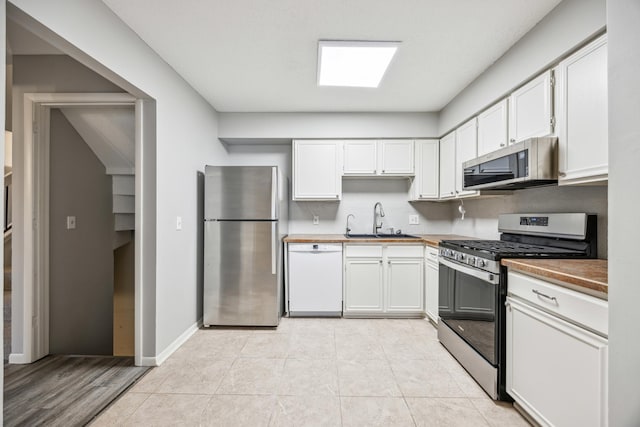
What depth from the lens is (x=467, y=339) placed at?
7.24 feet

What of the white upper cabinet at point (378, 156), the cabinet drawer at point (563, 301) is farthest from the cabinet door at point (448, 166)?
the cabinet drawer at point (563, 301)

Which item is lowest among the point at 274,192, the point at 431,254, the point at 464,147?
the point at 431,254

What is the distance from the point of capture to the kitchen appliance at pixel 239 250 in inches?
121

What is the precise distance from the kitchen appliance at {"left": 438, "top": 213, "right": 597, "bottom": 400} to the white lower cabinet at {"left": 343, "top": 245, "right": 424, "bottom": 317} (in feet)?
2.38

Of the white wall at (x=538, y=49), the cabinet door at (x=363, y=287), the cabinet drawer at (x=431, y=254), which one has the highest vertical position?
the white wall at (x=538, y=49)

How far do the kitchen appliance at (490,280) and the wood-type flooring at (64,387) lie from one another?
241 centimetres

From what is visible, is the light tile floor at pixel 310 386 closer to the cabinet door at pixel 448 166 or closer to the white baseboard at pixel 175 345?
the white baseboard at pixel 175 345

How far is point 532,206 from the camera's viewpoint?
8.02 ft

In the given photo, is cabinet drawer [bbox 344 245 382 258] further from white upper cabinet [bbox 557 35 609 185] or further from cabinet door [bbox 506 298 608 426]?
white upper cabinet [bbox 557 35 609 185]

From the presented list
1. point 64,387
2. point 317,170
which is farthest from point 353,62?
point 64,387

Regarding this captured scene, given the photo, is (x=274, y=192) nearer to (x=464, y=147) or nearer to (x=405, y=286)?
(x=405, y=286)

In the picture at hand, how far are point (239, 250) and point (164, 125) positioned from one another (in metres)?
1.35

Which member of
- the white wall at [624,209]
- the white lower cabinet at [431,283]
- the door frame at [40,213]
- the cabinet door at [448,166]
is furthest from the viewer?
the cabinet door at [448,166]

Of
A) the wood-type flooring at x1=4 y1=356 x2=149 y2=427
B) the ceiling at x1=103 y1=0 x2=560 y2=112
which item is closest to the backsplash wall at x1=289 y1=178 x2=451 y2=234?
the ceiling at x1=103 y1=0 x2=560 y2=112
